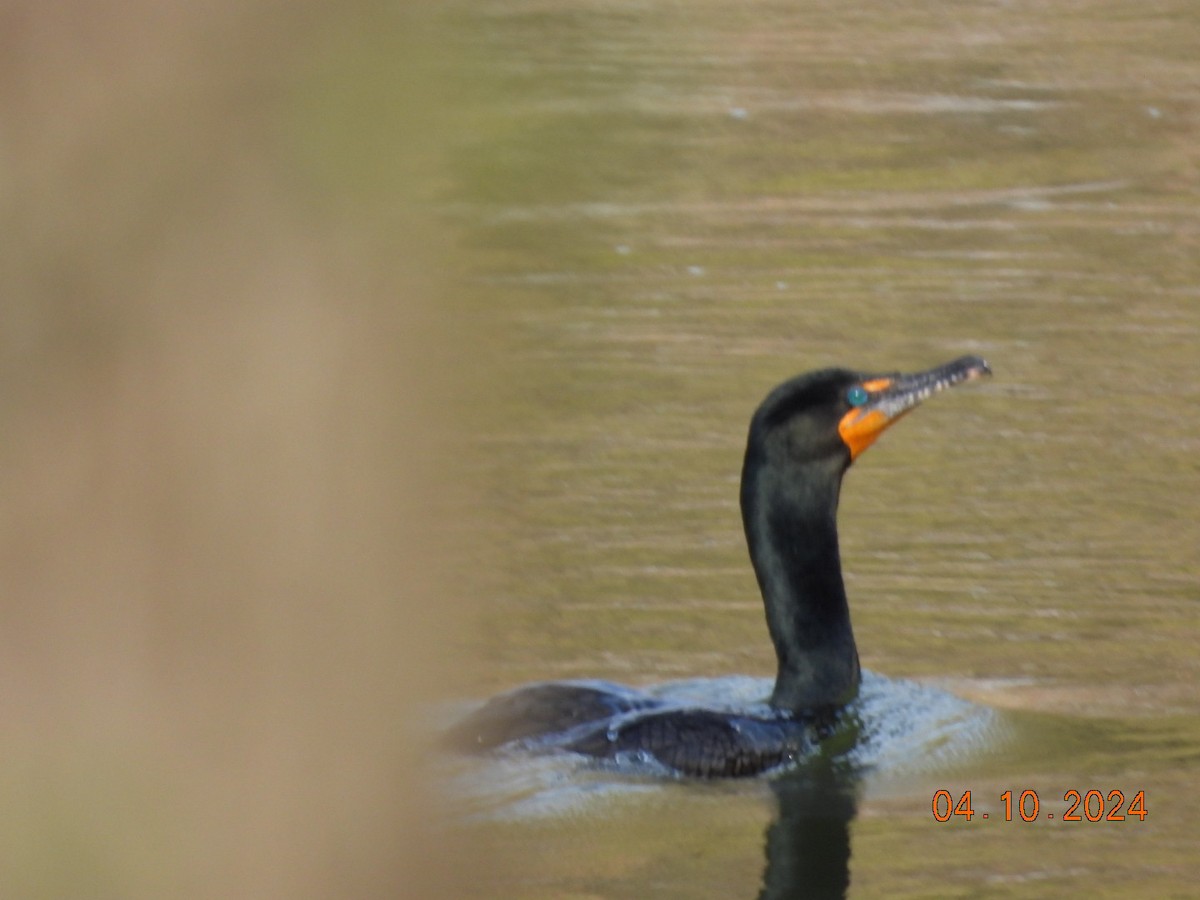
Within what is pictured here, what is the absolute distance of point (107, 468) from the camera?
1.30 metres

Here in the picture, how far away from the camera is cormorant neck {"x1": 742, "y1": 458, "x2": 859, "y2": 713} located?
22.2ft

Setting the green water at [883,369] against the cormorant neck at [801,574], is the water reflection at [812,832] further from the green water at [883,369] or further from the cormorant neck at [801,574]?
the cormorant neck at [801,574]

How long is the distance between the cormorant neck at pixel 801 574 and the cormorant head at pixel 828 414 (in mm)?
43

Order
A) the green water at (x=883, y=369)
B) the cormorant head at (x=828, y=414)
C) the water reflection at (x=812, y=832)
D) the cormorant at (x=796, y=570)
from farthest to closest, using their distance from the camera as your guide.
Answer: the cormorant head at (x=828, y=414)
the cormorant at (x=796, y=570)
the green water at (x=883, y=369)
the water reflection at (x=812, y=832)

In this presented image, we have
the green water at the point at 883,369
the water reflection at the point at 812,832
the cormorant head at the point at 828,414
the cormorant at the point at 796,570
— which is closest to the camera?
the water reflection at the point at 812,832

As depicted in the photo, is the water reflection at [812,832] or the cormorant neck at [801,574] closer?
the water reflection at [812,832]

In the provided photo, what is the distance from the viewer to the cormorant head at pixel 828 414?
265 inches

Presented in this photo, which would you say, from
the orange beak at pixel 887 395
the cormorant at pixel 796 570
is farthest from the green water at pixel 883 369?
the orange beak at pixel 887 395

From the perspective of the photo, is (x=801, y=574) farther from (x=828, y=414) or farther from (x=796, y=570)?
(x=828, y=414)
